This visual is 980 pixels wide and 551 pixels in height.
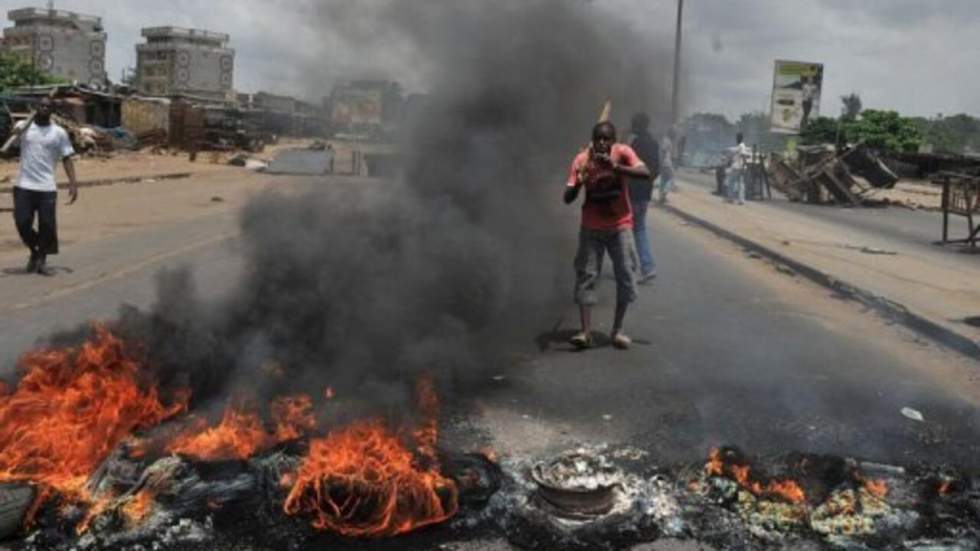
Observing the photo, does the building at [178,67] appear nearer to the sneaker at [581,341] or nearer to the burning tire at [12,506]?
the sneaker at [581,341]

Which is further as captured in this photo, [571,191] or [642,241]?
[642,241]

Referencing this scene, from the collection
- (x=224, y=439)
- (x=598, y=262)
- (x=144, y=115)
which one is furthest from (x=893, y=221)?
(x=144, y=115)

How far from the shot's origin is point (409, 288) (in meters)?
5.77

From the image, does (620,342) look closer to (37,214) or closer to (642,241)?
(642,241)

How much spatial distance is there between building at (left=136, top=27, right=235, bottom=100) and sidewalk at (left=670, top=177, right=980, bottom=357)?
27542mm

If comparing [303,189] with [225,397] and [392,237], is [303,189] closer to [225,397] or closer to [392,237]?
[392,237]

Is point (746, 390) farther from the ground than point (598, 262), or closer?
closer

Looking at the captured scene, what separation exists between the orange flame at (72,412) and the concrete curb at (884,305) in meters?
6.19

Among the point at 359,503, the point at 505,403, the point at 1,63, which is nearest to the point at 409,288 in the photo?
the point at 505,403

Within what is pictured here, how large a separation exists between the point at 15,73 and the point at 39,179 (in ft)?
106

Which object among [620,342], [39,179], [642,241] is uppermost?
[39,179]

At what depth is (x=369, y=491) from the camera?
368 cm

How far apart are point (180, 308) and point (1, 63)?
1471 inches

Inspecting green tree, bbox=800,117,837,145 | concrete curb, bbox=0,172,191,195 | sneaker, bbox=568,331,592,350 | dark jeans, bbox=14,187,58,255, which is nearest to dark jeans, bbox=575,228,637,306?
sneaker, bbox=568,331,592,350
